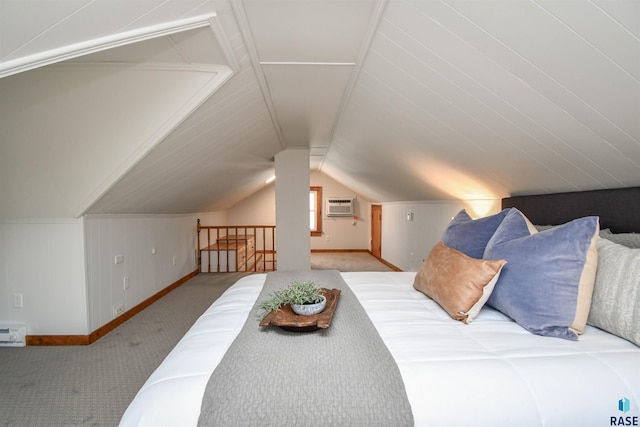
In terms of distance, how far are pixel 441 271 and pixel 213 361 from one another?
3.91ft

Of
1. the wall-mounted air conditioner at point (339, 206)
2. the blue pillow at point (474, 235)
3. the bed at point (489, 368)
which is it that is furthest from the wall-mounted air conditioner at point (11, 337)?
the wall-mounted air conditioner at point (339, 206)

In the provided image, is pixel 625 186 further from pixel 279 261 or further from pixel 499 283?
pixel 279 261

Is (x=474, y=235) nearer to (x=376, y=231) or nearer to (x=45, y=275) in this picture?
(x=45, y=275)

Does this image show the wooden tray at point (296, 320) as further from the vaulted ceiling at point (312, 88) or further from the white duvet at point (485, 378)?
the vaulted ceiling at point (312, 88)

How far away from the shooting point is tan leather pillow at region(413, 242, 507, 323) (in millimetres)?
1418

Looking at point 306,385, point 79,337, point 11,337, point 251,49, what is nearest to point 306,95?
point 251,49

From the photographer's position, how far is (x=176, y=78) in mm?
2041

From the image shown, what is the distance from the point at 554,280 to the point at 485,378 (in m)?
0.60

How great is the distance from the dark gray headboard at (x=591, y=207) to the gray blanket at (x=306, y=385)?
1.66 m

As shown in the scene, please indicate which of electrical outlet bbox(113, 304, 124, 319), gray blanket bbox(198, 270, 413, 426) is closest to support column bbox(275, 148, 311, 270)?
electrical outlet bbox(113, 304, 124, 319)

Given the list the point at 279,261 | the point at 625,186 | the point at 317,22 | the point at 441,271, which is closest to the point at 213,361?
the point at 441,271

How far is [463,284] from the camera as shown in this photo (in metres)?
1.46

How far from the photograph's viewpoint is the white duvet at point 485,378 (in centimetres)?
92

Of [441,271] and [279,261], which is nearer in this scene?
[441,271]
